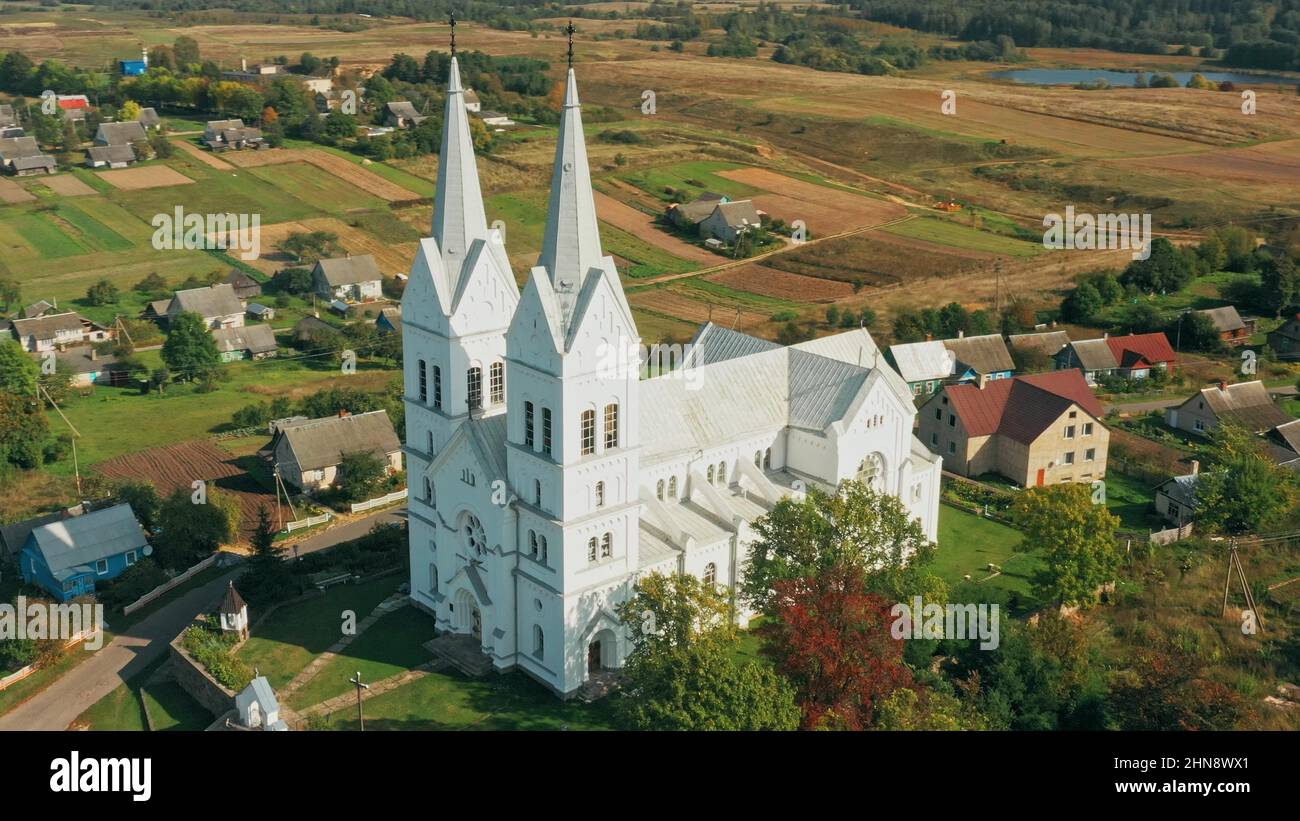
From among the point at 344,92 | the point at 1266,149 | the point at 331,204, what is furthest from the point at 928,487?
the point at 344,92

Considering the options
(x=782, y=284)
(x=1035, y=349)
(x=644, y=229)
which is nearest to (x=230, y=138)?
(x=644, y=229)

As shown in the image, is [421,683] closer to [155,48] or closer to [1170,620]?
[1170,620]

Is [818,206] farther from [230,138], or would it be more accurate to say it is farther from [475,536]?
[475,536]

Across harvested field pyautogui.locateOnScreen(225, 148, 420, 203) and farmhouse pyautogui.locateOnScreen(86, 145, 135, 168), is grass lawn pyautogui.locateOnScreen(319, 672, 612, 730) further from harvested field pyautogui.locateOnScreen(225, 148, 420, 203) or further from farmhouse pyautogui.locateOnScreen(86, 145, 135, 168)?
farmhouse pyautogui.locateOnScreen(86, 145, 135, 168)

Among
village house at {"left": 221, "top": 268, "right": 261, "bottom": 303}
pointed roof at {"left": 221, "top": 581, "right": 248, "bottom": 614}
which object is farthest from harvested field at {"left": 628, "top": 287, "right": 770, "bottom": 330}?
pointed roof at {"left": 221, "top": 581, "right": 248, "bottom": 614}

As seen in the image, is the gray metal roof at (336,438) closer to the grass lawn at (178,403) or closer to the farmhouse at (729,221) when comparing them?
the grass lawn at (178,403)
